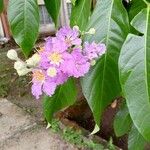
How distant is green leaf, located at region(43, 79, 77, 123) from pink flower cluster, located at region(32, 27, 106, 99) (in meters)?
0.09

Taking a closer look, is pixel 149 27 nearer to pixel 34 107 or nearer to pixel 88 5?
pixel 88 5

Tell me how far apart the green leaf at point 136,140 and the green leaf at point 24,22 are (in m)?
0.52

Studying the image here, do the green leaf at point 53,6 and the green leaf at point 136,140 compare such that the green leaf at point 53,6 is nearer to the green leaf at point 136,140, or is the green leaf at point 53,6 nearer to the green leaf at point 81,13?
the green leaf at point 81,13

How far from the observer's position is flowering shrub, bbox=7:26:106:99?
0.68 m

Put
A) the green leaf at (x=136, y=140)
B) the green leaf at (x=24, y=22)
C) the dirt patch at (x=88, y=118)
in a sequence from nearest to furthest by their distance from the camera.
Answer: the green leaf at (x=24, y=22) < the green leaf at (x=136, y=140) < the dirt patch at (x=88, y=118)

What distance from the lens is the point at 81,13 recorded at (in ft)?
2.80

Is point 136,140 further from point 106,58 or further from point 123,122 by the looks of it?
point 106,58

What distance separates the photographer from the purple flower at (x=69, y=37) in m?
0.70

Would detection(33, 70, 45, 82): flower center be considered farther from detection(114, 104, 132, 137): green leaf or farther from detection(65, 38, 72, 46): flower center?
detection(114, 104, 132, 137): green leaf

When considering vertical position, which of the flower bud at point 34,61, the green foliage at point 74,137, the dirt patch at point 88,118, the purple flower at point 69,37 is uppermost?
the purple flower at point 69,37

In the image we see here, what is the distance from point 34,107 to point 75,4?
235cm

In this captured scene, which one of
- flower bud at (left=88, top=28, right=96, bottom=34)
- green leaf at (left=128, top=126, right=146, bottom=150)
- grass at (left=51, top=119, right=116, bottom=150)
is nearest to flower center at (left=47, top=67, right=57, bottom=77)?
flower bud at (left=88, top=28, right=96, bottom=34)

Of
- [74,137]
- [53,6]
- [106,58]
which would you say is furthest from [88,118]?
[106,58]

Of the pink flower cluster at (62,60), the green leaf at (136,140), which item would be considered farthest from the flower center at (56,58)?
the green leaf at (136,140)
